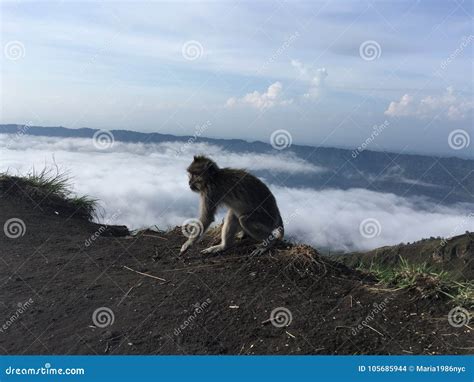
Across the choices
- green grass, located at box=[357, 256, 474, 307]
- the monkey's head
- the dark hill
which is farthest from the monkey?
green grass, located at box=[357, 256, 474, 307]

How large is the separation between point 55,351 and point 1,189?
262 inches

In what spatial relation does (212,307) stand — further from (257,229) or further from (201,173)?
(201,173)

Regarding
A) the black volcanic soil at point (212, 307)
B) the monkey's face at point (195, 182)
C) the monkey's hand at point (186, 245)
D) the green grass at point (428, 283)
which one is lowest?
the black volcanic soil at point (212, 307)

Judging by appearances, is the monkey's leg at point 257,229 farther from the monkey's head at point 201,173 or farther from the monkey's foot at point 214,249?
the monkey's head at point 201,173

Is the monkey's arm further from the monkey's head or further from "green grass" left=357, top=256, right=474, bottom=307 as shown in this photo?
"green grass" left=357, top=256, right=474, bottom=307

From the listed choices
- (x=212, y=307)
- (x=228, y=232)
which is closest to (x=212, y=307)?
(x=212, y=307)

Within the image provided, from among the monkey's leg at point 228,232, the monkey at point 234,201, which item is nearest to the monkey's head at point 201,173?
the monkey at point 234,201

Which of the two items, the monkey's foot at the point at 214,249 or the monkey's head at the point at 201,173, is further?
the monkey's head at the point at 201,173

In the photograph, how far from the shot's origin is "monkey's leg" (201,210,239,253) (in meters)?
8.67

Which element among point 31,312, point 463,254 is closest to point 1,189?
point 31,312

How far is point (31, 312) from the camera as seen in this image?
746 cm

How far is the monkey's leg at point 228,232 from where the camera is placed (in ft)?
28.5

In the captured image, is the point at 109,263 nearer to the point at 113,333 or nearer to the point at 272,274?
the point at 113,333

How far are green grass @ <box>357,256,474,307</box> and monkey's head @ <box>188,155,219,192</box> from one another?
3236 mm
